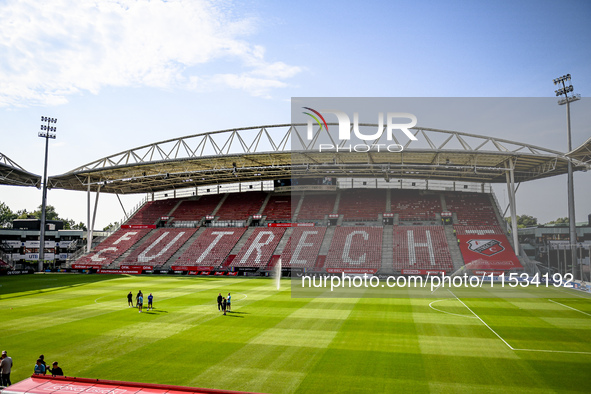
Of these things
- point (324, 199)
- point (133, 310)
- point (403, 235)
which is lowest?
point (133, 310)

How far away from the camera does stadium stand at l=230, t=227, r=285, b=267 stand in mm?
51219

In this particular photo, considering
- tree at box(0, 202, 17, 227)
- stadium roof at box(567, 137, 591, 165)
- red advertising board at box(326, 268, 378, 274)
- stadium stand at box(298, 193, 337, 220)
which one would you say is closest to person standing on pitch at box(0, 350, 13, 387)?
red advertising board at box(326, 268, 378, 274)

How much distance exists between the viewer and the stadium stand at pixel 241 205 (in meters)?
63.6

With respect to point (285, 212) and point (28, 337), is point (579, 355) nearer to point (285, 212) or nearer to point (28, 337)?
point (28, 337)

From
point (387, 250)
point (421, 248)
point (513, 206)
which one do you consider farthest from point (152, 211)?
point (513, 206)

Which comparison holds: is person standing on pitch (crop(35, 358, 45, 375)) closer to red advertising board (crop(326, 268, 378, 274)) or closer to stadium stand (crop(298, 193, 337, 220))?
red advertising board (crop(326, 268, 378, 274))

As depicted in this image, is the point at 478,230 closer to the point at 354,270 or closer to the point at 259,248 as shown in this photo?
the point at 354,270

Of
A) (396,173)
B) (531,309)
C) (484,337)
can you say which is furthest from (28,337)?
(396,173)

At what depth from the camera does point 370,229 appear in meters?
55.0

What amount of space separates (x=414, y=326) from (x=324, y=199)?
4435 centimetres

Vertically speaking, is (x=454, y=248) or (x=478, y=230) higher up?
(x=478, y=230)

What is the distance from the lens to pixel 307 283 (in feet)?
131

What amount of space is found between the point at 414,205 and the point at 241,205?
2772 cm

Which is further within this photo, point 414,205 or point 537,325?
point 414,205
